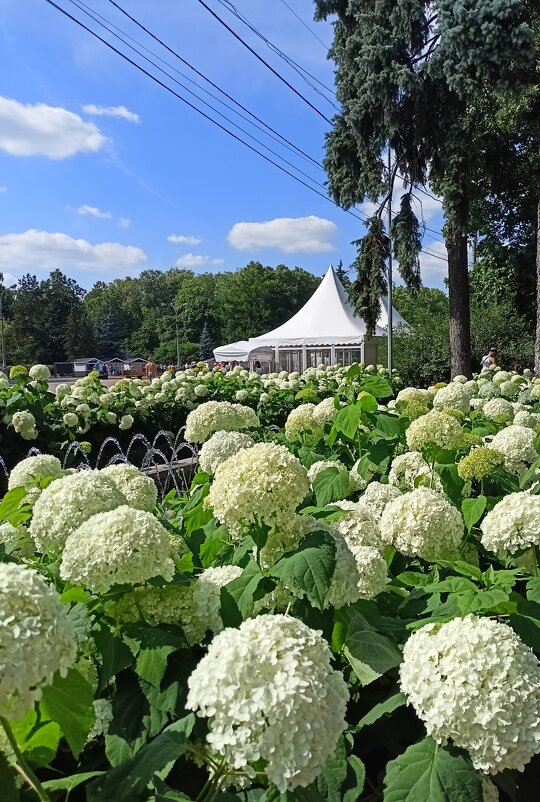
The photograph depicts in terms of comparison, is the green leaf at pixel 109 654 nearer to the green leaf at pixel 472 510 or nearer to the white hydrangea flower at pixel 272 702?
the white hydrangea flower at pixel 272 702

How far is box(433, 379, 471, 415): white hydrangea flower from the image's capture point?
4230 millimetres

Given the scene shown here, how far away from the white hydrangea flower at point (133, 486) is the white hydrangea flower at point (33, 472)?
0.23 m

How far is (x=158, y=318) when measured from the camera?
9662 centimetres

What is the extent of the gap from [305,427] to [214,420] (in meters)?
0.49

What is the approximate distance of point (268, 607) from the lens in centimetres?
149

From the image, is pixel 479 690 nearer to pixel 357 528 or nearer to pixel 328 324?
pixel 357 528

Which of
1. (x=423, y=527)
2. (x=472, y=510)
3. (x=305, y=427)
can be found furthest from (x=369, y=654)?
(x=305, y=427)

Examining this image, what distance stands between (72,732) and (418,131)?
1761 centimetres

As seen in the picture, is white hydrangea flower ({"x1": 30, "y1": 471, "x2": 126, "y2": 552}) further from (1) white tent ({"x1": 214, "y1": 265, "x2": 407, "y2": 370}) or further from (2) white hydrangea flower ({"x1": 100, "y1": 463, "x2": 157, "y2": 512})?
(1) white tent ({"x1": 214, "y1": 265, "x2": 407, "y2": 370})

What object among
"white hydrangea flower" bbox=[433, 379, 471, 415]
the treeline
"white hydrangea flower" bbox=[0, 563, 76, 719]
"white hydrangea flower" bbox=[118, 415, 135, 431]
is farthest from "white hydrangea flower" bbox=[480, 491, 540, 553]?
the treeline

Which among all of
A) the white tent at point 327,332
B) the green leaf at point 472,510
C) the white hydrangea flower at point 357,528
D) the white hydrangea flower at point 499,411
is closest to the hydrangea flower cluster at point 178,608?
the white hydrangea flower at point 357,528

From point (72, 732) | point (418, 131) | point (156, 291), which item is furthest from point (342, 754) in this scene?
point (156, 291)

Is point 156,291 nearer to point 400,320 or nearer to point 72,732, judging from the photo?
point 400,320

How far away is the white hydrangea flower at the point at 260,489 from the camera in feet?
5.02
